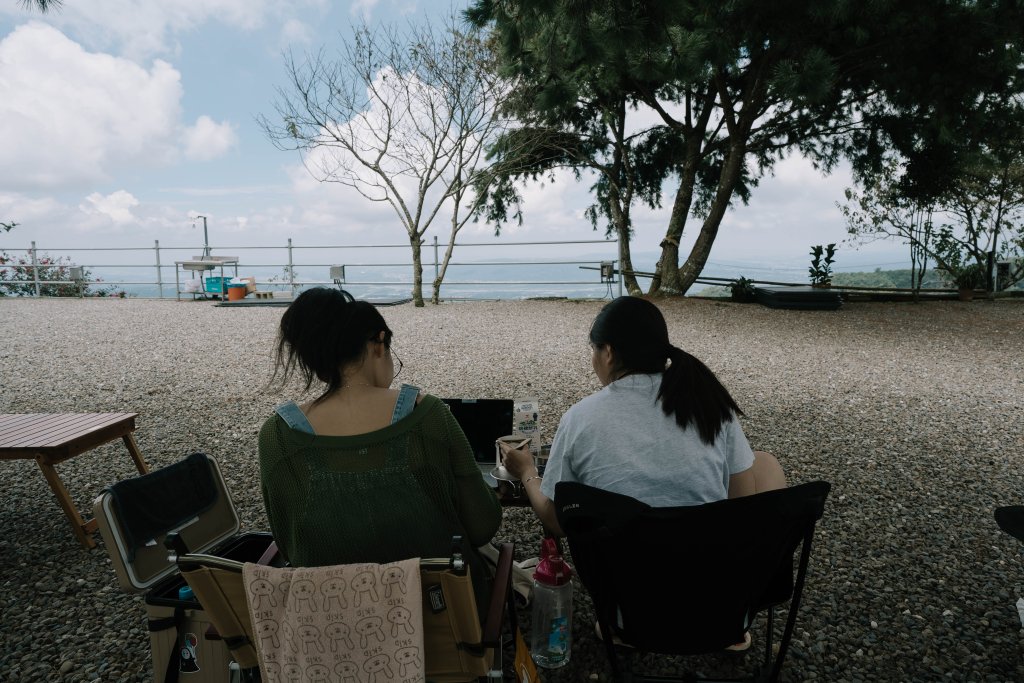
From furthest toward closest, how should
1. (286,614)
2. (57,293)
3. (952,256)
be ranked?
1. (57,293)
2. (952,256)
3. (286,614)

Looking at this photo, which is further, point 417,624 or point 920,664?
point 920,664

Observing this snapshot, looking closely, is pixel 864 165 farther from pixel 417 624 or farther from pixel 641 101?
pixel 417 624

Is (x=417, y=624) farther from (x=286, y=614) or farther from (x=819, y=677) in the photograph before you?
(x=819, y=677)

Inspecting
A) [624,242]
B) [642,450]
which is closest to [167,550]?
[642,450]

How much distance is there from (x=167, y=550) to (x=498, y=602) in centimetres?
89

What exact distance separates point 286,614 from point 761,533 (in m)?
1.03

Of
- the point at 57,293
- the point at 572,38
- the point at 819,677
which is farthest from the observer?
the point at 57,293

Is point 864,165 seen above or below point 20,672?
above

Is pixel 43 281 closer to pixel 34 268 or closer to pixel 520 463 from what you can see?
pixel 34 268

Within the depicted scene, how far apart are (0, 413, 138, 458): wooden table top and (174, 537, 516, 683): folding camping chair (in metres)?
1.85

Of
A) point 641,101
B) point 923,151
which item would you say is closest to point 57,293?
point 641,101

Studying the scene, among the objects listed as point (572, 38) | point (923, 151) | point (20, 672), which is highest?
point (923, 151)

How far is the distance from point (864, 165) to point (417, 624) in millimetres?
13090

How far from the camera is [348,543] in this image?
1.46 m
